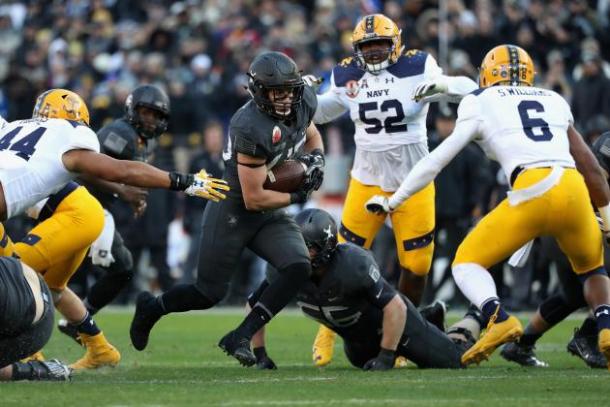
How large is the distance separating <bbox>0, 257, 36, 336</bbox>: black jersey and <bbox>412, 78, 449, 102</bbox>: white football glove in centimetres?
293

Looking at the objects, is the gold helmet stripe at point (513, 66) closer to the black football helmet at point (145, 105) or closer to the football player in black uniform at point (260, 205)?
the football player in black uniform at point (260, 205)

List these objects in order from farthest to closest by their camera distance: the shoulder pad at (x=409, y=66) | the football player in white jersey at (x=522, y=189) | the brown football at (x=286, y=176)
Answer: the shoulder pad at (x=409, y=66) < the brown football at (x=286, y=176) < the football player in white jersey at (x=522, y=189)

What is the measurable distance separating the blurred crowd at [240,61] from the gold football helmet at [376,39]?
12.7 feet

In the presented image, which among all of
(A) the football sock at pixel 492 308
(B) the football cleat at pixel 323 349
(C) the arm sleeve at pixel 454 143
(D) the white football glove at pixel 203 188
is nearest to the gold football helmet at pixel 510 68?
(C) the arm sleeve at pixel 454 143

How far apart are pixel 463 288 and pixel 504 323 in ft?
1.23

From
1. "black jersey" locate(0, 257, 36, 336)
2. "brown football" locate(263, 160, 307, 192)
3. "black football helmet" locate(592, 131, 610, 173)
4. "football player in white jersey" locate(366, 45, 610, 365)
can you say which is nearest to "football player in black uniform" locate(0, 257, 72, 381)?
"black jersey" locate(0, 257, 36, 336)

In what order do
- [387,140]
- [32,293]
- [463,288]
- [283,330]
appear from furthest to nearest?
[283,330]
[387,140]
[463,288]
[32,293]

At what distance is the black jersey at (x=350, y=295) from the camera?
286 inches

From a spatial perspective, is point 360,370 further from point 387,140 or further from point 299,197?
point 387,140

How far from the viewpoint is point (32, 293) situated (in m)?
6.33

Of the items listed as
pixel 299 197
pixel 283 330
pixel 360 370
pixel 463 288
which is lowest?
pixel 283 330

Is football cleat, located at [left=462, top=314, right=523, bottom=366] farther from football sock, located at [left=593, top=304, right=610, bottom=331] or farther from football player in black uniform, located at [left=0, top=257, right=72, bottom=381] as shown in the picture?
football player in black uniform, located at [left=0, top=257, right=72, bottom=381]

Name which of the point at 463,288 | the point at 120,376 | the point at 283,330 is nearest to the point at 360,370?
the point at 463,288

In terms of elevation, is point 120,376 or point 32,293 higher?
point 32,293
